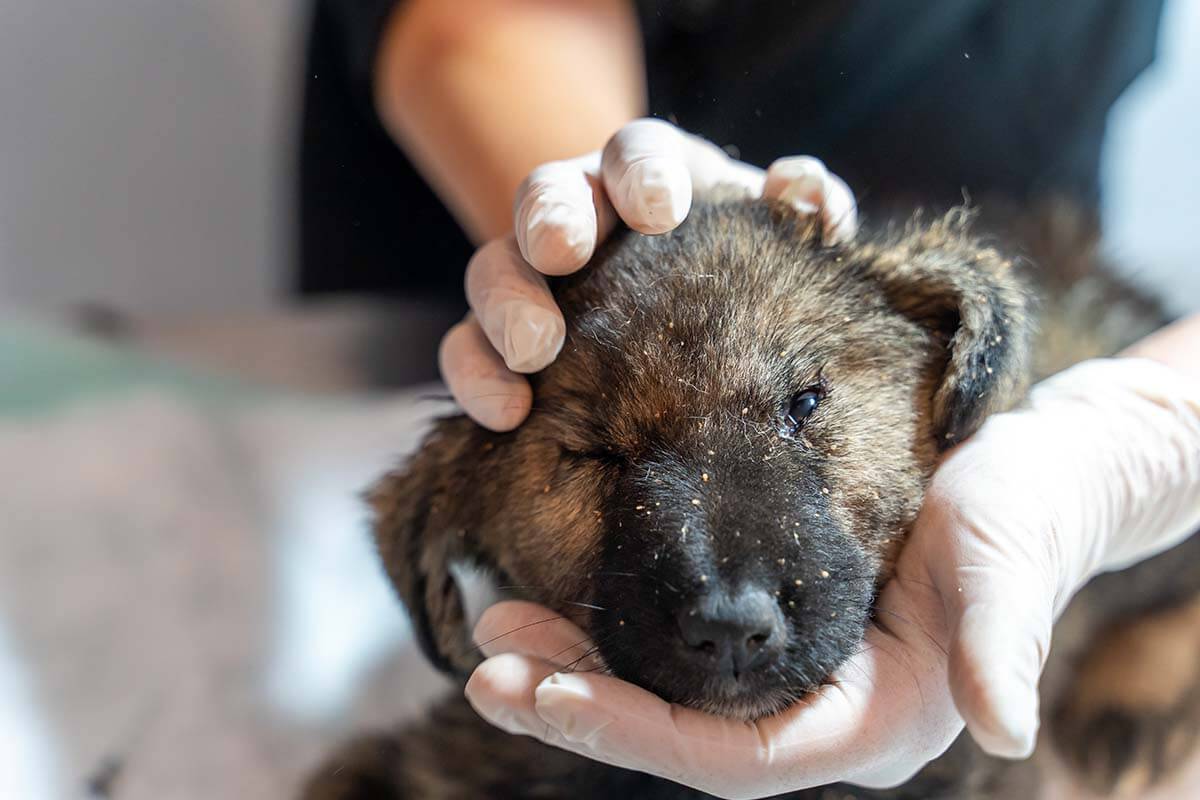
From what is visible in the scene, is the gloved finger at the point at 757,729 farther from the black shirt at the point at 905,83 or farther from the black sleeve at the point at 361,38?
the black sleeve at the point at 361,38

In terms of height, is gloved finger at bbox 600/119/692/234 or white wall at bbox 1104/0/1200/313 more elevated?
gloved finger at bbox 600/119/692/234

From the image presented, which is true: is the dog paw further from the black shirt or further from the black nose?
the black nose

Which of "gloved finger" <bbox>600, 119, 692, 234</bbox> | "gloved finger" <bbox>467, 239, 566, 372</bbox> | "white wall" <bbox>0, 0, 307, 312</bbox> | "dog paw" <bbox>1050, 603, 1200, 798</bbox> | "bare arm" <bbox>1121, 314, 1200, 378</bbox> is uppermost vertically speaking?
"gloved finger" <bbox>600, 119, 692, 234</bbox>

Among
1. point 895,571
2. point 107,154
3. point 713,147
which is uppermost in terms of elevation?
point 713,147

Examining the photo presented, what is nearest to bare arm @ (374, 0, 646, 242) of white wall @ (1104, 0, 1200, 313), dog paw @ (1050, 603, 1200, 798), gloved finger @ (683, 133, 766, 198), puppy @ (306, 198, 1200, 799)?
gloved finger @ (683, 133, 766, 198)

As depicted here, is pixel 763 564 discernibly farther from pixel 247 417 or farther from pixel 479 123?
pixel 247 417

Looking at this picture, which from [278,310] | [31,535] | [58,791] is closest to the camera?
[58,791]

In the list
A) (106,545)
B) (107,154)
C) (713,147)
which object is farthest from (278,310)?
(713,147)
